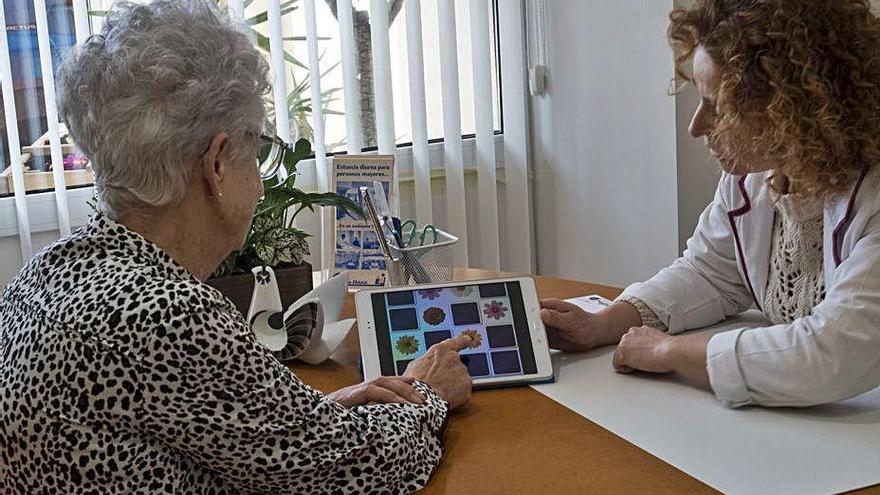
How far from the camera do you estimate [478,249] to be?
343 centimetres

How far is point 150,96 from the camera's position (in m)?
1.14

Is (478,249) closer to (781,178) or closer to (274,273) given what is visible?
(274,273)

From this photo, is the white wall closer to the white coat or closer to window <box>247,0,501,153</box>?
window <box>247,0,501,153</box>

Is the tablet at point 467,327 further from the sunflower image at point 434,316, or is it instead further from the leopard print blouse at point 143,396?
the leopard print blouse at point 143,396

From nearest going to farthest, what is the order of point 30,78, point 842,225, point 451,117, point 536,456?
point 536,456
point 842,225
point 30,78
point 451,117

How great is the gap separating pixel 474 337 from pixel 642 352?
0.81 feet

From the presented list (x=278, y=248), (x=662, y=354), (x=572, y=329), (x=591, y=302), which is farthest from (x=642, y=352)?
(x=278, y=248)

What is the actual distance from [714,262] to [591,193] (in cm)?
154

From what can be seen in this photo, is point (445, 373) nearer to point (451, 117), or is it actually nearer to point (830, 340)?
point (830, 340)

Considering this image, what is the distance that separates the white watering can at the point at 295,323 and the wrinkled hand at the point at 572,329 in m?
0.33

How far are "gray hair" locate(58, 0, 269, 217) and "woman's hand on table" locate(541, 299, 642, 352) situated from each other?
0.67 m

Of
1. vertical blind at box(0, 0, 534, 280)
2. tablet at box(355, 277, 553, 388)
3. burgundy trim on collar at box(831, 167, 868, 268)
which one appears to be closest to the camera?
burgundy trim on collar at box(831, 167, 868, 268)

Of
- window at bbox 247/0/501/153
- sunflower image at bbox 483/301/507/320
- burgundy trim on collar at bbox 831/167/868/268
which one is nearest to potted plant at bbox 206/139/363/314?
sunflower image at bbox 483/301/507/320

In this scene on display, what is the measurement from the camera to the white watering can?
169 cm
